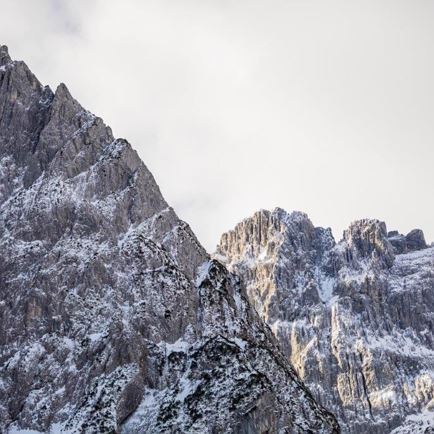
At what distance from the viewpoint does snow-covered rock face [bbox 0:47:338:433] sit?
164m

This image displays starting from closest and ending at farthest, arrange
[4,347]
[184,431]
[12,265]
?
[184,431] < [4,347] < [12,265]

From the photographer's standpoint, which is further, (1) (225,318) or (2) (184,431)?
(1) (225,318)

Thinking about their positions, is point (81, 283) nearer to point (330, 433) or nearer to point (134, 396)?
point (134, 396)

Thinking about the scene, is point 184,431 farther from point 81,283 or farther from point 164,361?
point 81,283

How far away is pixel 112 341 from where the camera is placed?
567 ft

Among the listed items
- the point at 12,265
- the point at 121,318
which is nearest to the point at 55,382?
the point at 121,318

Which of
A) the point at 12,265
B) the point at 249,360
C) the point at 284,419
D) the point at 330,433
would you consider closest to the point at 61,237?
the point at 12,265

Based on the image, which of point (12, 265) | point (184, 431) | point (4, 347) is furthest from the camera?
point (12, 265)

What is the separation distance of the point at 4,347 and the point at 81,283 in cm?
A: 2030

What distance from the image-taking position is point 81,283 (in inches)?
7160

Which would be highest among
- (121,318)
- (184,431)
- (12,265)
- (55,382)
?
(12,265)

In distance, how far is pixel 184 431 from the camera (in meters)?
160

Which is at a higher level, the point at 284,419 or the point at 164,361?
the point at 164,361

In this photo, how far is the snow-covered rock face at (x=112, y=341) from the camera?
163750 mm
